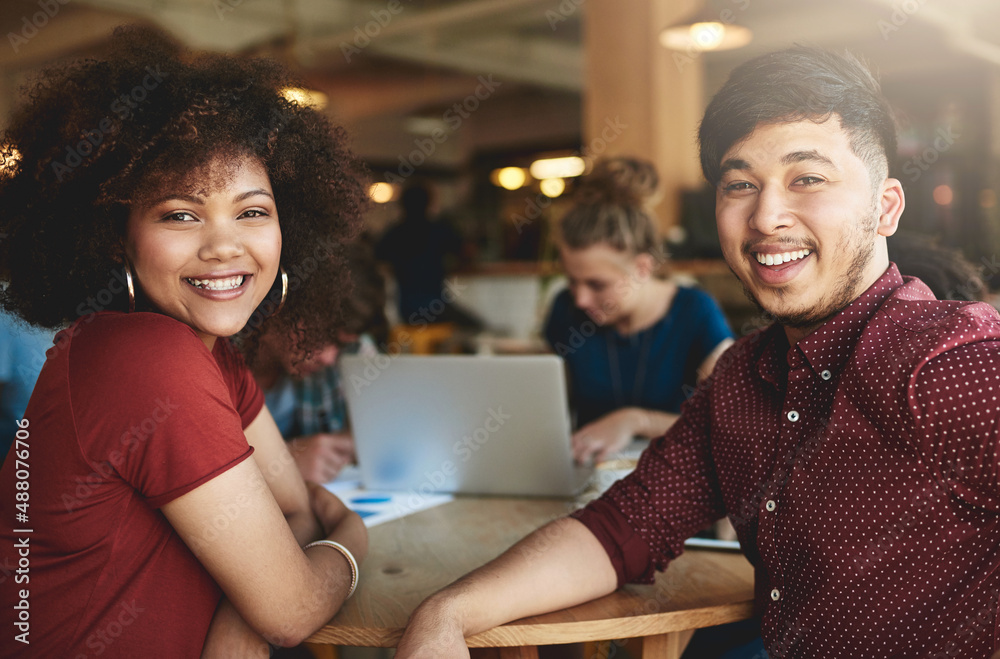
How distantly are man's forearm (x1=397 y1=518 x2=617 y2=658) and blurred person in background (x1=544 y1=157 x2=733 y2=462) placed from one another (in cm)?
120

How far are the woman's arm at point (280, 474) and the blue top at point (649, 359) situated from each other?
1368mm

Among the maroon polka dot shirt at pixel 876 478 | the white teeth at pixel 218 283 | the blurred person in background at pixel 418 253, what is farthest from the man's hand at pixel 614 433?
the blurred person in background at pixel 418 253

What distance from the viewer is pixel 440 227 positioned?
255 inches

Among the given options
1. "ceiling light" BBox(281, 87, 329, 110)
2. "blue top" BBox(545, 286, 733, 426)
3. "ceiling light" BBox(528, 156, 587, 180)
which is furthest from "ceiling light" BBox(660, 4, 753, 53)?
"ceiling light" BBox(528, 156, 587, 180)

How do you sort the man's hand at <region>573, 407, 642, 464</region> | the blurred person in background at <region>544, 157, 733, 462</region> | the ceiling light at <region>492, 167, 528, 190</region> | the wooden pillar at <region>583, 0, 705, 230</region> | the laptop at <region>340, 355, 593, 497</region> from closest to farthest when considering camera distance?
the laptop at <region>340, 355, 593, 497</region> < the man's hand at <region>573, 407, 642, 464</region> < the blurred person in background at <region>544, 157, 733, 462</region> < the wooden pillar at <region>583, 0, 705, 230</region> < the ceiling light at <region>492, 167, 528, 190</region>

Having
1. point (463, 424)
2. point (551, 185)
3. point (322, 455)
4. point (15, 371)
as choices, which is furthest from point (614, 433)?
point (551, 185)

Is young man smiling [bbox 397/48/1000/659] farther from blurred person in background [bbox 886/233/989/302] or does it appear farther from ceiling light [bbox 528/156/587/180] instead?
ceiling light [bbox 528/156/587/180]

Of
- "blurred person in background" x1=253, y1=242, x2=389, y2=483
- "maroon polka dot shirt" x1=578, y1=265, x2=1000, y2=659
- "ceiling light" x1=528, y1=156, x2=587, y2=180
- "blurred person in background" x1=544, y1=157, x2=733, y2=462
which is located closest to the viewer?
"maroon polka dot shirt" x1=578, y1=265, x2=1000, y2=659

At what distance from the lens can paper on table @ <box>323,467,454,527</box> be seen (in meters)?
1.68

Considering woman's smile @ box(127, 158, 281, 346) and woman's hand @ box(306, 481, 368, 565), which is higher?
woman's smile @ box(127, 158, 281, 346)

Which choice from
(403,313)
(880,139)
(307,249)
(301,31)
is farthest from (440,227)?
(880,139)

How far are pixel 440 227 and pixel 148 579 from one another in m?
5.55

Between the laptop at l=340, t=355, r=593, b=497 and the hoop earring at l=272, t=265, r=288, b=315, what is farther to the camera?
the laptop at l=340, t=355, r=593, b=497

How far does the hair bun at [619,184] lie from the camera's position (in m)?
2.54
